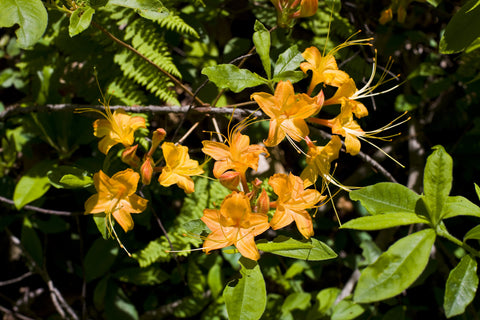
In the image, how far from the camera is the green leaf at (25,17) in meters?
1.34

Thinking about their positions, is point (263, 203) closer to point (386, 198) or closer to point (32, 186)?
point (386, 198)

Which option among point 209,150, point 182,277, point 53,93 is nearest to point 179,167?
point 209,150

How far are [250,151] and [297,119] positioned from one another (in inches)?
8.3

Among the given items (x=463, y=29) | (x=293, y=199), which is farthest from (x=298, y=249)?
(x=463, y=29)

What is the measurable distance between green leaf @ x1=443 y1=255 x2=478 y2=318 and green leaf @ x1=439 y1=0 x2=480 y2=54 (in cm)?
79

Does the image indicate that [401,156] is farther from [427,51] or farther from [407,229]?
[427,51]

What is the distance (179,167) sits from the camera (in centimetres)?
151

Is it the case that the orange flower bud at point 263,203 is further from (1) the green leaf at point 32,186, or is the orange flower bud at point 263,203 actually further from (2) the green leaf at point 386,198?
(1) the green leaf at point 32,186

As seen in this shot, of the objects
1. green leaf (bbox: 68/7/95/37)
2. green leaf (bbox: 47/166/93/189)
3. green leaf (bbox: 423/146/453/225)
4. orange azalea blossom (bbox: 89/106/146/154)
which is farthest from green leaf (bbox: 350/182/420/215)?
green leaf (bbox: 68/7/95/37)

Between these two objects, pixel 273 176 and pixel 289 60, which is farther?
pixel 289 60

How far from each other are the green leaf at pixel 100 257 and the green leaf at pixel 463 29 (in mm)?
1852

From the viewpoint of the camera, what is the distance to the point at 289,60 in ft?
5.22

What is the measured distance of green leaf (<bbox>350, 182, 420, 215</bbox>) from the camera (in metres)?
1.38

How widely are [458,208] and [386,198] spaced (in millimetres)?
226
